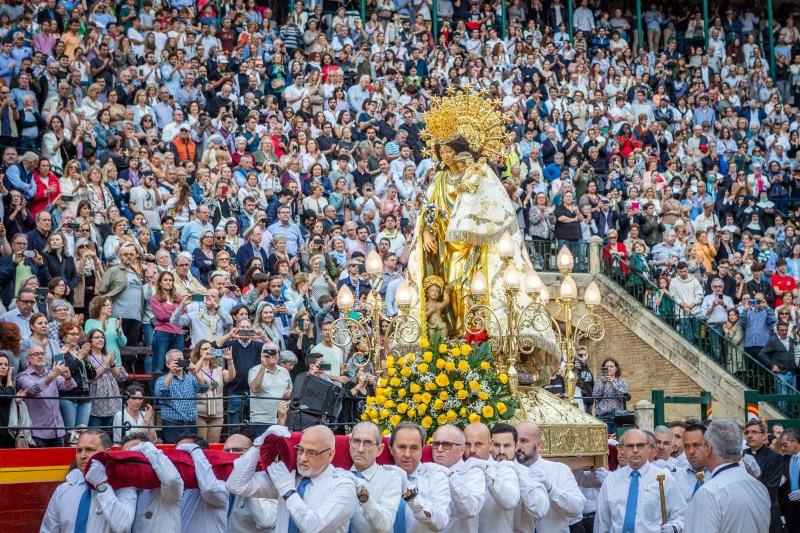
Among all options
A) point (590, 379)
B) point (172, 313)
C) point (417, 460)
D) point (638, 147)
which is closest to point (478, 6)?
point (638, 147)

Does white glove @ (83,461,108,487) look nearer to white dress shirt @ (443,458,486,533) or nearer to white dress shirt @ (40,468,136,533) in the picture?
white dress shirt @ (40,468,136,533)

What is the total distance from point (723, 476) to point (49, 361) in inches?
298

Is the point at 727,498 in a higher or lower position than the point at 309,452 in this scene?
lower

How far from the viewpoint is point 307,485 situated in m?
8.09

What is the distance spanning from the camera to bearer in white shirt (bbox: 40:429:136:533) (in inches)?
336

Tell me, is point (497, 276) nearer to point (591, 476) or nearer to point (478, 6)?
point (591, 476)

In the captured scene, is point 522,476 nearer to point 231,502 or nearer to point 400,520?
point 400,520

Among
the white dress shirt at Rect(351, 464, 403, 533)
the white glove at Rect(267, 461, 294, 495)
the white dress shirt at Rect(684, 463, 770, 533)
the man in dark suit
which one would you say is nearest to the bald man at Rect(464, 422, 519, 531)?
the white dress shirt at Rect(351, 464, 403, 533)

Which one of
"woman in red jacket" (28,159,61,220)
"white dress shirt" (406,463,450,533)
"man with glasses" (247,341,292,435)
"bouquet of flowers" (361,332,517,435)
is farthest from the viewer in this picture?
"woman in red jacket" (28,159,61,220)

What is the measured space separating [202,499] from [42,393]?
3.85m

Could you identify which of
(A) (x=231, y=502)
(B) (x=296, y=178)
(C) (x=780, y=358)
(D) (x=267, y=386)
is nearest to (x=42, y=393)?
(D) (x=267, y=386)

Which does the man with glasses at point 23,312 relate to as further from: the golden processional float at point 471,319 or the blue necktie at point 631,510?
the blue necktie at point 631,510

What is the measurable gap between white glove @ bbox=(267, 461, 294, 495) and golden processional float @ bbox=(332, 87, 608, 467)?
313 centimetres

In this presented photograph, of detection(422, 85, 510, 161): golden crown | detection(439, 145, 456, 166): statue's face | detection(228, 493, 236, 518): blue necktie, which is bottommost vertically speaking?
detection(228, 493, 236, 518): blue necktie
